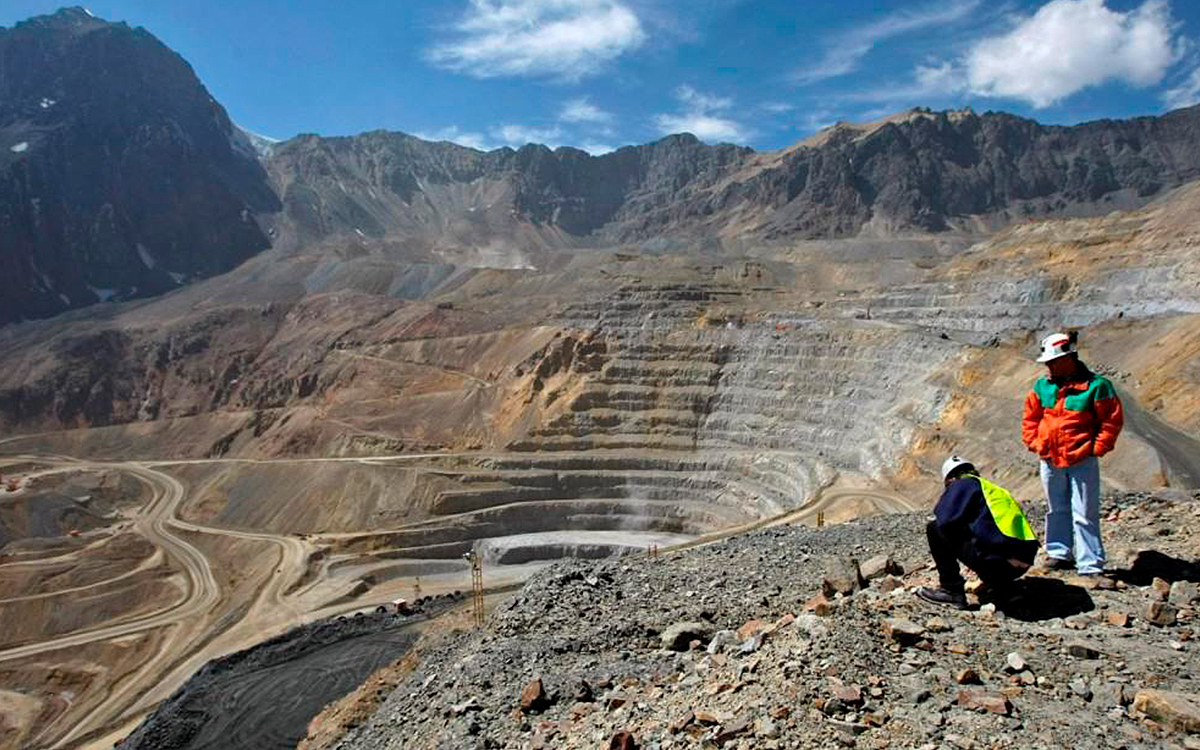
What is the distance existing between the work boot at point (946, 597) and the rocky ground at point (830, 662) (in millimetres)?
121

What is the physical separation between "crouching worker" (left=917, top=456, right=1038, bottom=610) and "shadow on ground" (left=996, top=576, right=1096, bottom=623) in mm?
141

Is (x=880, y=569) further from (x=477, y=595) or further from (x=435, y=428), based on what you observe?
Answer: (x=435, y=428)

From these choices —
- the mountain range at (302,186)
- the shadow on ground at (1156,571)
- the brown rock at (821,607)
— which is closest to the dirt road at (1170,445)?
the shadow on ground at (1156,571)

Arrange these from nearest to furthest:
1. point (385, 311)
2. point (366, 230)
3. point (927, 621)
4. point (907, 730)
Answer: point (907, 730), point (927, 621), point (385, 311), point (366, 230)

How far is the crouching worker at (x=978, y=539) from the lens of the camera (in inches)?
253

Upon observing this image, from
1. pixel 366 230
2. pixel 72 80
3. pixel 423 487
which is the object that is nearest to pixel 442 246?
pixel 366 230

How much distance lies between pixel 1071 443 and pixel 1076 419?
0.23 metres

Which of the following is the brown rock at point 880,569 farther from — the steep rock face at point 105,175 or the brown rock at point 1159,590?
the steep rock face at point 105,175

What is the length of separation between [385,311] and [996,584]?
82777 millimetres

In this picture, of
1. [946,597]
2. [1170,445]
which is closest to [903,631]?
[946,597]

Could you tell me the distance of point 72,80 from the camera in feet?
495

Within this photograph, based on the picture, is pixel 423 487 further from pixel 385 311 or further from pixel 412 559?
pixel 385 311

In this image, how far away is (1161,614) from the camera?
6152 mm

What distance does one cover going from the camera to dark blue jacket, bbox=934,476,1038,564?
6.43 meters
